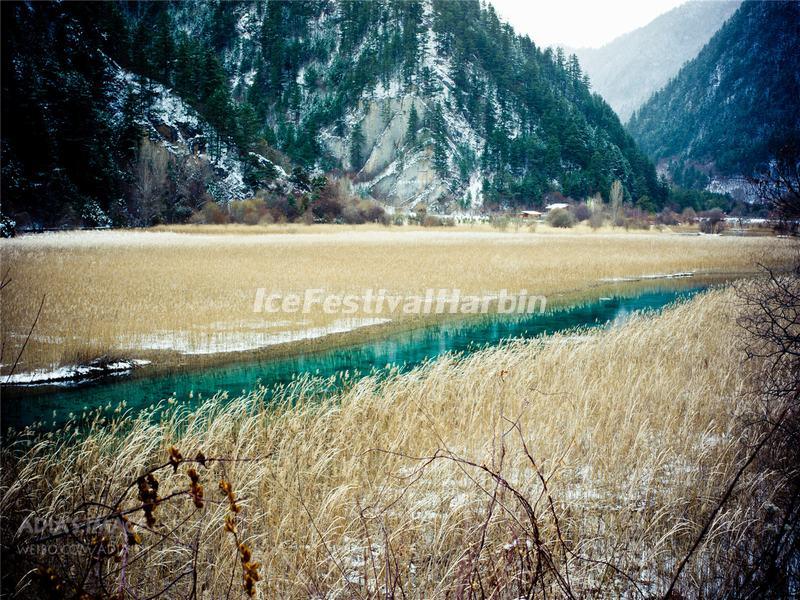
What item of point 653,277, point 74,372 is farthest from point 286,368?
point 653,277

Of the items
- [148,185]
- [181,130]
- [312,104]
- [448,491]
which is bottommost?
[448,491]

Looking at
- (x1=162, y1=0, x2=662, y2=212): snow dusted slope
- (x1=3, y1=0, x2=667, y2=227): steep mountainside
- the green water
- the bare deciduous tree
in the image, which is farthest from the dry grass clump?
(x1=162, y1=0, x2=662, y2=212): snow dusted slope

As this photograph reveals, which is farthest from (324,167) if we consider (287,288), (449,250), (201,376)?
(201,376)

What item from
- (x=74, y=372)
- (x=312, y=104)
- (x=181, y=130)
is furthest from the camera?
(x=312, y=104)

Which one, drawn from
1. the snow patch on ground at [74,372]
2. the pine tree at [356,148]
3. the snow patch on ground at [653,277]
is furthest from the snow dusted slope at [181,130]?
the snow patch on ground at [74,372]

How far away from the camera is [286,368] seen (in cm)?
1323

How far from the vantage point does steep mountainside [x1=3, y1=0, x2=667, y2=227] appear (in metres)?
54.8

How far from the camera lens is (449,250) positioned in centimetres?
3897

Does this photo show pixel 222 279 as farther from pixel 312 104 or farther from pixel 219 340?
pixel 312 104

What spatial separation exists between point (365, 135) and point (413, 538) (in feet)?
463

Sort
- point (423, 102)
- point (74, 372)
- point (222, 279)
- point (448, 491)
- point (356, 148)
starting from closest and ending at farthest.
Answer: point (448, 491) < point (74, 372) < point (222, 279) < point (423, 102) < point (356, 148)

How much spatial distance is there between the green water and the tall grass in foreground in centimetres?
206

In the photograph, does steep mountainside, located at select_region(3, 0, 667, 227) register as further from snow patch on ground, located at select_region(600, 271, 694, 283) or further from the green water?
snow patch on ground, located at select_region(600, 271, 694, 283)

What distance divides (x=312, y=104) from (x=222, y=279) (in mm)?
142818
